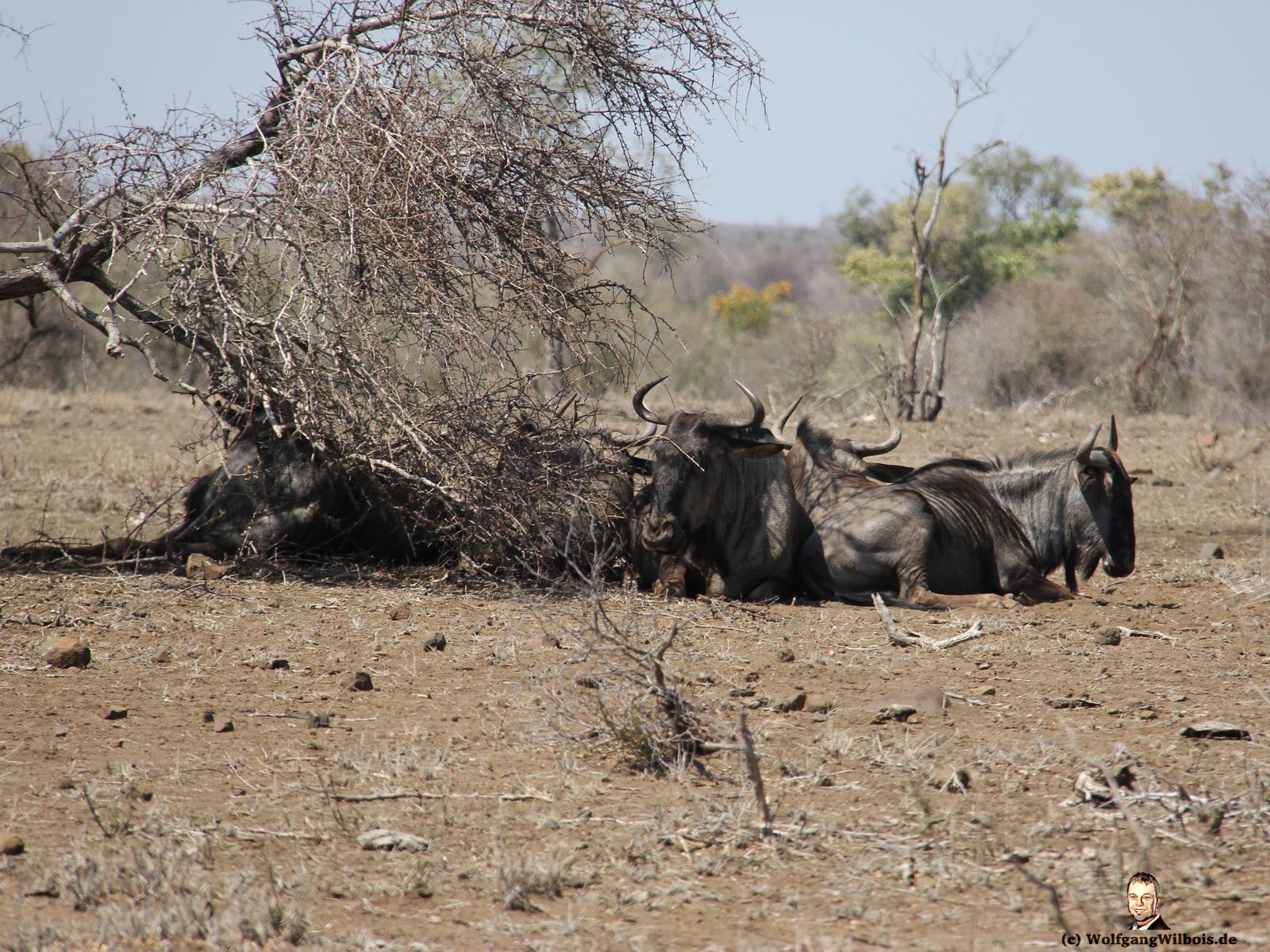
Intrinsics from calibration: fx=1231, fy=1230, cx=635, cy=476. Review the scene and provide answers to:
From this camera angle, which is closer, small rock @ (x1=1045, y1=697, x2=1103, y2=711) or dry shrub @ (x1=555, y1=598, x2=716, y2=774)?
dry shrub @ (x1=555, y1=598, x2=716, y2=774)

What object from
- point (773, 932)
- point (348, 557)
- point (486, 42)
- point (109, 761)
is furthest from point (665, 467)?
point (773, 932)

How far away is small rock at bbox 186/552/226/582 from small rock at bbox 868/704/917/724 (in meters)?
4.04

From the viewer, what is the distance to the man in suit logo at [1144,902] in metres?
3.06

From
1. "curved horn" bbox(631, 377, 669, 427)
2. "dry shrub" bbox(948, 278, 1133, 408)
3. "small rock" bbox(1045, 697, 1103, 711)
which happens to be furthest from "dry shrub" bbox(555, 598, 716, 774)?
"dry shrub" bbox(948, 278, 1133, 408)

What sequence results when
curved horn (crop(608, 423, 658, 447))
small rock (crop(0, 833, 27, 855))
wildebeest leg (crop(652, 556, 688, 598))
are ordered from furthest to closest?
curved horn (crop(608, 423, 658, 447))
wildebeest leg (crop(652, 556, 688, 598))
small rock (crop(0, 833, 27, 855))

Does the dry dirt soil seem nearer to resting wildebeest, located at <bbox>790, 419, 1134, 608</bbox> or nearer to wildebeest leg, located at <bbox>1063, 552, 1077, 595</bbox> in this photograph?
resting wildebeest, located at <bbox>790, 419, 1134, 608</bbox>

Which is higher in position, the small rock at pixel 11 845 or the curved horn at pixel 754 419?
the curved horn at pixel 754 419

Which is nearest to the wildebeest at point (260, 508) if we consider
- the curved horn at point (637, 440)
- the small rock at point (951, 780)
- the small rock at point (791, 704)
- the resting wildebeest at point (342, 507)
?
the resting wildebeest at point (342, 507)

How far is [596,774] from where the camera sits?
423 centimetres

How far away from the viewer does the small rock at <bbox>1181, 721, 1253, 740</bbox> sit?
446 centimetres

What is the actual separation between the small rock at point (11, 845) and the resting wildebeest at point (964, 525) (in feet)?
17.1

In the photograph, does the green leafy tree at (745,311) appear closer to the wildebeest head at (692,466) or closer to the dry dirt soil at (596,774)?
the wildebeest head at (692,466)

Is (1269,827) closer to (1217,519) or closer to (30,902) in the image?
(30,902)

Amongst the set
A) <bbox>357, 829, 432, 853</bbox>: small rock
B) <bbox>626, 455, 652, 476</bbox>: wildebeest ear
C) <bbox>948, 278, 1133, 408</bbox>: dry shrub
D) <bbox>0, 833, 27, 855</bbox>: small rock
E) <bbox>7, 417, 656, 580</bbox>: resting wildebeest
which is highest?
<bbox>948, 278, 1133, 408</bbox>: dry shrub
